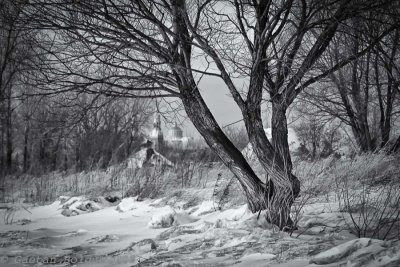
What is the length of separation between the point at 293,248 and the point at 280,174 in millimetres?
958

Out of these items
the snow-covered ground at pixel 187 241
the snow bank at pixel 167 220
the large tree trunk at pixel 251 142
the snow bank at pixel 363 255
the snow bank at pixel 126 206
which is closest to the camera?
the snow bank at pixel 363 255

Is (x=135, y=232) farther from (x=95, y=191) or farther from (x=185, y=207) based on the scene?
(x=95, y=191)

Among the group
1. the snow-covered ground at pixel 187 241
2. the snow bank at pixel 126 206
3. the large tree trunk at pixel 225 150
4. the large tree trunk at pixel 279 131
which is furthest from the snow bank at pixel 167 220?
the large tree trunk at pixel 279 131

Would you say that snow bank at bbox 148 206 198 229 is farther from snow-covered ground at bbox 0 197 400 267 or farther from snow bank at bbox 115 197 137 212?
snow bank at bbox 115 197 137 212

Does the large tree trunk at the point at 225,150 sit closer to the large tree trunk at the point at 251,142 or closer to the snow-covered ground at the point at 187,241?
the large tree trunk at the point at 251,142

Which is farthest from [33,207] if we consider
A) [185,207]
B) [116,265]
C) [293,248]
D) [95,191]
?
[293,248]

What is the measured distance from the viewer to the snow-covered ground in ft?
6.73

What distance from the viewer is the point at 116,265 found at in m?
2.60

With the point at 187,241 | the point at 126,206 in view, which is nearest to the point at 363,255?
the point at 187,241

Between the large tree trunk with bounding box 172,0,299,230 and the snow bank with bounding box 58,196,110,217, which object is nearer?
the large tree trunk with bounding box 172,0,299,230

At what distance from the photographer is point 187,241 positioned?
9.68 ft

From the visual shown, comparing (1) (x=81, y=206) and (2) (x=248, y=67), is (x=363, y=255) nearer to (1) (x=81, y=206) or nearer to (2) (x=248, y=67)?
(2) (x=248, y=67)

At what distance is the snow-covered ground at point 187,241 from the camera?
205 centimetres

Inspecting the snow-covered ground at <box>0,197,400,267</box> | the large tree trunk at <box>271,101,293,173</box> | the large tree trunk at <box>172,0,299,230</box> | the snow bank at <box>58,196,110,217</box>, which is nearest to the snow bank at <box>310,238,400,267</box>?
the snow-covered ground at <box>0,197,400,267</box>
